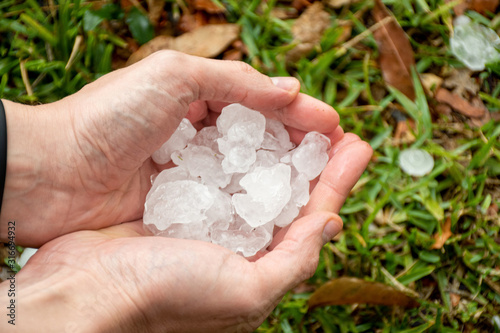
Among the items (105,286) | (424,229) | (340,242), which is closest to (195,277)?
(105,286)

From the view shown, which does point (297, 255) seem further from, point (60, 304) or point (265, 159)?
point (60, 304)

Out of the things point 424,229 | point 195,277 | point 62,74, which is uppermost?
point 62,74

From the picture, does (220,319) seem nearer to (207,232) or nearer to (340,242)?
(207,232)

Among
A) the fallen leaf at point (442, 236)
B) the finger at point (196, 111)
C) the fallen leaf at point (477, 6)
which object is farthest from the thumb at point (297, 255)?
the fallen leaf at point (477, 6)

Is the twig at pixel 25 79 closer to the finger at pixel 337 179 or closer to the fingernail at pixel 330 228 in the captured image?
the finger at pixel 337 179

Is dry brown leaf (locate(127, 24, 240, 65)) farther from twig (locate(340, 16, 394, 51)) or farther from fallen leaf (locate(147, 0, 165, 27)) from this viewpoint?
twig (locate(340, 16, 394, 51))

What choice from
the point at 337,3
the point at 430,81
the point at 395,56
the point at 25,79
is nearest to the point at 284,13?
the point at 337,3
